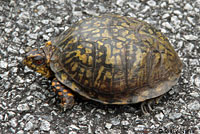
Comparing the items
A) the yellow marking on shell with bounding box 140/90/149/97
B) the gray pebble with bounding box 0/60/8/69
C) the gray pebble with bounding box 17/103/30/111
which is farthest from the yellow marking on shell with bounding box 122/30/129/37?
the gray pebble with bounding box 0/60/8/69

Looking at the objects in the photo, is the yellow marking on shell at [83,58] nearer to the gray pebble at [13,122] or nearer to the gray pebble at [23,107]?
the gray pebble at [23,107]

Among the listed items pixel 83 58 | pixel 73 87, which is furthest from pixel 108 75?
pixel 73 87

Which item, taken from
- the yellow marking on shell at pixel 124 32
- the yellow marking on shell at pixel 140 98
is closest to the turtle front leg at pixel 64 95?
the yellow marking on shell at pixel 140 98

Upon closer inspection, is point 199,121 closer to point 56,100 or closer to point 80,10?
point 56,100

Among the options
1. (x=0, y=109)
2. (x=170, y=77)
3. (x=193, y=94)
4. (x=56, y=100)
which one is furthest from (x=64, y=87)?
(x=193, y=94)

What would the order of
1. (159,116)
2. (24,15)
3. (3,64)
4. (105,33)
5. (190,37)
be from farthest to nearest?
(24,15), (190,37), (3,64), (159,116), (105,33)

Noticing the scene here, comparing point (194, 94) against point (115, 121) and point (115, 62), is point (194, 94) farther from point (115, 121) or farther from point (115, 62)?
point (115, 62)

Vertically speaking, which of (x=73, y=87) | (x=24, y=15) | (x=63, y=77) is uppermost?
(x=24, y=15)

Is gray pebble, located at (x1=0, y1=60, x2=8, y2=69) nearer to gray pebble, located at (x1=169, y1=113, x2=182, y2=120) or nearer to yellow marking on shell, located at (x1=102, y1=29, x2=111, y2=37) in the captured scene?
yellow marking on shell, located at (x1=102, y1=29, x2=111, y2=37)
